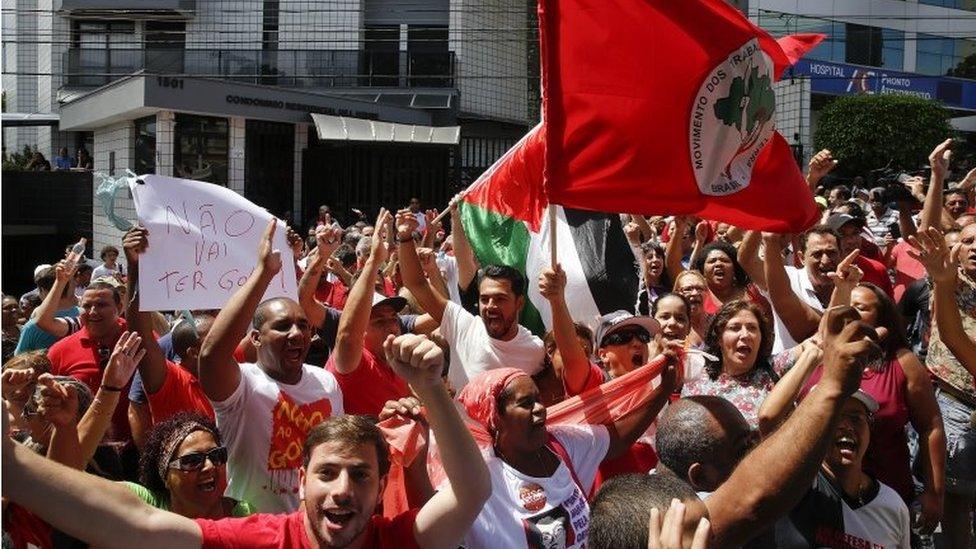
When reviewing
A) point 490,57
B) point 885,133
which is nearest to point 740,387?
point 490,57

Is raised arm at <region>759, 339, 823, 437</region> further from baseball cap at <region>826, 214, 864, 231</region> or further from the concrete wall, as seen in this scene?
the concrete wall

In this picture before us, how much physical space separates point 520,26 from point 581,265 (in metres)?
21.7

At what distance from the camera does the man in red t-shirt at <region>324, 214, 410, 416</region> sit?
4.62 meters

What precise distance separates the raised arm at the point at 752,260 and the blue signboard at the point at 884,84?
30.6 m

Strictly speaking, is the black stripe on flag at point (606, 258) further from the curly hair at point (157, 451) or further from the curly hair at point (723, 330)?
the curly hair at point (157, 451)

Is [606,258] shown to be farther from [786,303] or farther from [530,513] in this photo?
[530,513]


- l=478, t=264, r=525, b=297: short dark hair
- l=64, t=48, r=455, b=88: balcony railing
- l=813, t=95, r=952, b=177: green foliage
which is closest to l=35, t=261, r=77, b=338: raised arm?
l=478, t=264, r=525, b=297: short dark hair

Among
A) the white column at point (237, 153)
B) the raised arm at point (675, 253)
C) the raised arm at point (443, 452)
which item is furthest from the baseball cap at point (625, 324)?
the white column at point (237, 153)

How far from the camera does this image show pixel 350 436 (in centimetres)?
283

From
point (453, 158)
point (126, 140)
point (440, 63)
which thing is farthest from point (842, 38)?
point (126, 140)

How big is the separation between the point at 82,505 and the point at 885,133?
92.7ft

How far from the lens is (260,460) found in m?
4.02

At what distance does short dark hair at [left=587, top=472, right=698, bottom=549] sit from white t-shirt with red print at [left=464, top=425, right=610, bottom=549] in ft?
2.20

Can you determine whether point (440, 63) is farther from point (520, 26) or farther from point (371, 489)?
point (371, 489)
